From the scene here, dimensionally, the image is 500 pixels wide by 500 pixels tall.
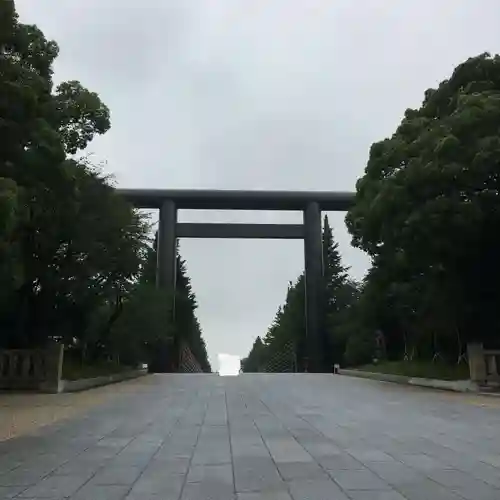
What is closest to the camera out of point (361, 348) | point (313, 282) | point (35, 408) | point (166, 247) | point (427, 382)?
point (35, 408)

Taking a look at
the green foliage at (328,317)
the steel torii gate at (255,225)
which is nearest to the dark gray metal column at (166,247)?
the steel torii gate at (255,225)

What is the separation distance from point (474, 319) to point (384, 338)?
1359cm

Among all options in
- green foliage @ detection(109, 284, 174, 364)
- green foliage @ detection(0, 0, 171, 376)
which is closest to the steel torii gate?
green foliage @ detection(109, 284, 174, 364)

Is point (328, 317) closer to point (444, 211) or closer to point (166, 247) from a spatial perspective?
point (166, 247)

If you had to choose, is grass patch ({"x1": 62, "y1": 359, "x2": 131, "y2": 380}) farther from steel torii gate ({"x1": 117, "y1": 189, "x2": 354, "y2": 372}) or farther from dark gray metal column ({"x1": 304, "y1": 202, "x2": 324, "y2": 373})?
dark gray metal column ({"x1": 304, "y1": 202, "x2": 324, "y2": 373})

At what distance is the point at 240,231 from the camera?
31.4 metres

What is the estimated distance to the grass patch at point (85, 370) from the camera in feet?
50.8

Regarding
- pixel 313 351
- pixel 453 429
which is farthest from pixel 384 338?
pixel 453 429

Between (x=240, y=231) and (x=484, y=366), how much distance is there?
61.9 feet

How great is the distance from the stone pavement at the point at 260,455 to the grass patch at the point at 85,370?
645 cm

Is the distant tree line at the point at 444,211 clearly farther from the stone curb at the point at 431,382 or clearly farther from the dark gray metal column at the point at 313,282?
the dark gray metal column at the point at 313,282

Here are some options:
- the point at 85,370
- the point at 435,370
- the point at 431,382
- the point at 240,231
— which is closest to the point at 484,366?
the point at 431,382

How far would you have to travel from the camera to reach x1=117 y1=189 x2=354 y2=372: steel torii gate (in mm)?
31875

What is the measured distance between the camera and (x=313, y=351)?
33125 mm
